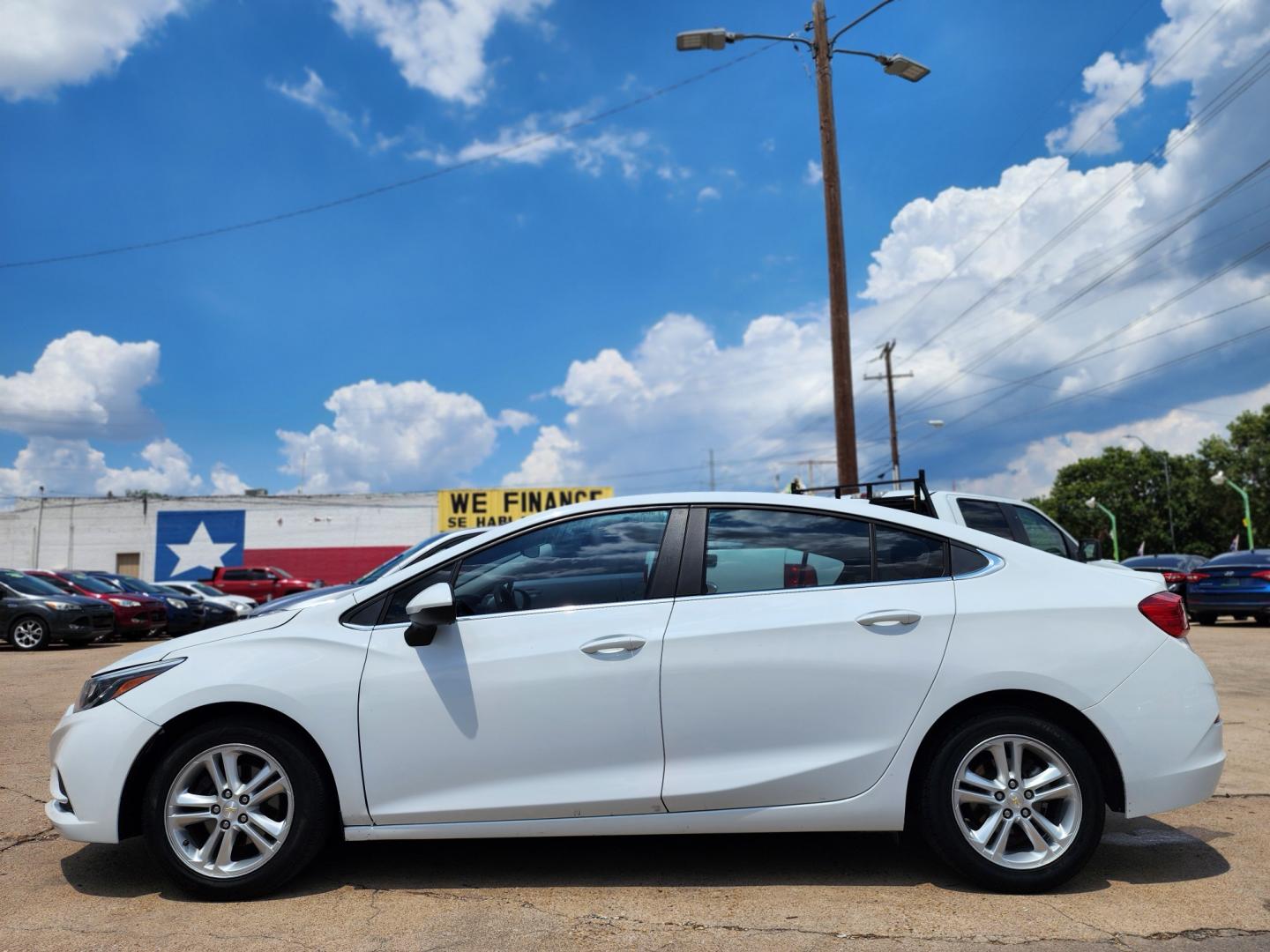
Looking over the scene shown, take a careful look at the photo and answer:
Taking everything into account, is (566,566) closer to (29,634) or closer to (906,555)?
(906,555)

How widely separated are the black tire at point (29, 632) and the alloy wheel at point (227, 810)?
48.3ft

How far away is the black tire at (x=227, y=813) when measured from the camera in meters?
3.56

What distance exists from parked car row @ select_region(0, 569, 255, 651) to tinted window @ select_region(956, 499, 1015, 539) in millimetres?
14673

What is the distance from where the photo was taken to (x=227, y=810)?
11.7ft

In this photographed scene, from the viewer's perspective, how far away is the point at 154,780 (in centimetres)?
359

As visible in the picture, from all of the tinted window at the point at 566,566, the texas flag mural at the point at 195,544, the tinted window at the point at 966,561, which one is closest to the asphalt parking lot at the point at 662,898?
the tinted window at the point at 566,566

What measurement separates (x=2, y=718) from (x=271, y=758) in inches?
237

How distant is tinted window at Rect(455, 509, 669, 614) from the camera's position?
12.4ft

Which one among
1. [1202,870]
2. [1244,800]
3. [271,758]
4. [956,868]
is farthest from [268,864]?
[1244,800]

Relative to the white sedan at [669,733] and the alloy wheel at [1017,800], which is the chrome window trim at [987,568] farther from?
the alloy wheel at [1017,800]

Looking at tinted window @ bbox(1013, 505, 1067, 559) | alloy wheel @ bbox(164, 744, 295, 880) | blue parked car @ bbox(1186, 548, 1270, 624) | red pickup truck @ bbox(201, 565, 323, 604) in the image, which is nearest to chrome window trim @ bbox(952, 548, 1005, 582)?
alloy wheel @ bbox(164, 744, 295, 880)

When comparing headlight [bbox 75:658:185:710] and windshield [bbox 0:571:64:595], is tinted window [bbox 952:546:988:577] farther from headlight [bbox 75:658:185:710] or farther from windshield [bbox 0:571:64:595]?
windshield [bbox 0:571:64:595]

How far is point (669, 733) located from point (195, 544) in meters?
50.3

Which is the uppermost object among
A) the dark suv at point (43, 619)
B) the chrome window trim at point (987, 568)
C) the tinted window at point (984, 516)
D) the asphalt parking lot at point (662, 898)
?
the tinted window at point (984, 516)
